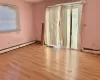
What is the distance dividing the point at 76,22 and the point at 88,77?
109 inches

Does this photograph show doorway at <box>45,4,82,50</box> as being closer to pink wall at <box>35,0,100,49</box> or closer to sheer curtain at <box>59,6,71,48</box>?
sheer curtain at <box>59,6,71,48</box>

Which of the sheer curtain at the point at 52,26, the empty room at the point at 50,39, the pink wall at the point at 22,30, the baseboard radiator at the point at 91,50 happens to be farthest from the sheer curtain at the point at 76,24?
the pink wall at the point at 22,30

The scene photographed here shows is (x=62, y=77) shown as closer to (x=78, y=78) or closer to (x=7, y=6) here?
(x=78, y=78)

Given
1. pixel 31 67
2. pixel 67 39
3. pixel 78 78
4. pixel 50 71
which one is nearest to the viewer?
pixel 78 78

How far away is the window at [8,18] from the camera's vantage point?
16.2 feet

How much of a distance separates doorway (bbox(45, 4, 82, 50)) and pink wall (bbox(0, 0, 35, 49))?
97 centimetres

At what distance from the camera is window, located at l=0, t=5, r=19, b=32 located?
4.93m

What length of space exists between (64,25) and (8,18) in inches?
94.8

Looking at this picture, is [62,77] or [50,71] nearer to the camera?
[62,77]

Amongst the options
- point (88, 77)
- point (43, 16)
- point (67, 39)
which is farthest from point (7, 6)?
point (88, 77)

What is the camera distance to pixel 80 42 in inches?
196

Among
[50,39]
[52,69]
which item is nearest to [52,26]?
[50,39]

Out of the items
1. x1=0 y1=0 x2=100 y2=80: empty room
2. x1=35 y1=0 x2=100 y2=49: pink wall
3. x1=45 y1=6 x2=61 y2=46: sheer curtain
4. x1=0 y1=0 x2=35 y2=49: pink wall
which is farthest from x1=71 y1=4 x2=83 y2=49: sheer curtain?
x1=0 y1=0 x2=35 y2=49: pink wall

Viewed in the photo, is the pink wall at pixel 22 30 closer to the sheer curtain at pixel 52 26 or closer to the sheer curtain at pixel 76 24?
the sheer curtain at pixel 52 26
